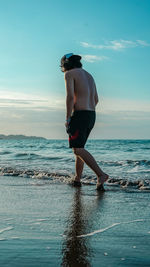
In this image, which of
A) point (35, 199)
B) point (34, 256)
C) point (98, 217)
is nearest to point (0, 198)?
point (35, 199)

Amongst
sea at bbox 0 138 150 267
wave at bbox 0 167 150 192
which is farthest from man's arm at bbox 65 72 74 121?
wave at bbox 0 167 150 192

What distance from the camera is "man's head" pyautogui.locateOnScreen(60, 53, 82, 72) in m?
4.57

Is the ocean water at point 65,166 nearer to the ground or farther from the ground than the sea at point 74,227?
nearer to the ground

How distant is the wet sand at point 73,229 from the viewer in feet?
5.84

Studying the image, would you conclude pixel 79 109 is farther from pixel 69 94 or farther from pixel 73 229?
pixel 73 229

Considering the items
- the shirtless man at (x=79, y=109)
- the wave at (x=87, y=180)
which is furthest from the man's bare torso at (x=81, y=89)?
the wave at (x=87, y=180)

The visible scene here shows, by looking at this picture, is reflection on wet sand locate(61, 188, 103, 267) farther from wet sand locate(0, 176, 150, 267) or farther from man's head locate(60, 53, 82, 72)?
man's head locate(60, 53, 82, 72)

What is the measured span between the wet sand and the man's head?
1716 millimetres

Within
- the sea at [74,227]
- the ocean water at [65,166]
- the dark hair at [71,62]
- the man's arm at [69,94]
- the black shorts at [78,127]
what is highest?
the dark hair at [71,62]

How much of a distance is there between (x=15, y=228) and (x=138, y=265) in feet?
3.22

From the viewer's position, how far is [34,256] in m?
1.79

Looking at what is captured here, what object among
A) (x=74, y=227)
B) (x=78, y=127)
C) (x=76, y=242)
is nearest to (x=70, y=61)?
(x=78, y=127)

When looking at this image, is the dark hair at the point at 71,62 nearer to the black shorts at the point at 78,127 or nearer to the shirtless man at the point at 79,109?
the shirtless man at the point at 79,109

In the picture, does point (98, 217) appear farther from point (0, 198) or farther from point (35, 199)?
point (0, 198)
